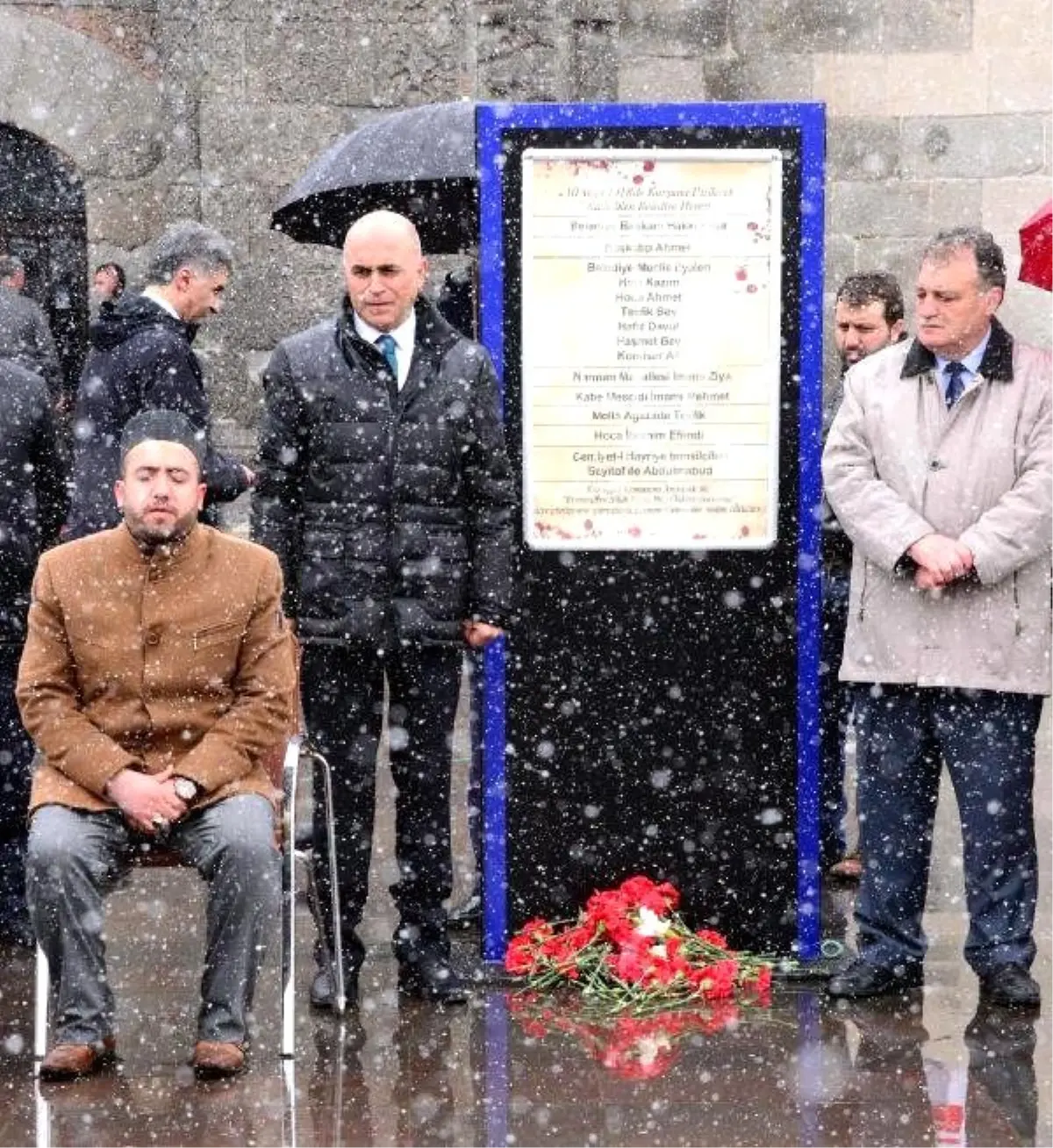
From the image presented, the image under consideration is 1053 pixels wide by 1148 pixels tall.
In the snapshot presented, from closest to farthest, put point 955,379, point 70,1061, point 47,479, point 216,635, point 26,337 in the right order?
point 70,1061 < point 216,635 < point 955,379 < point 47,479 < point 26,337

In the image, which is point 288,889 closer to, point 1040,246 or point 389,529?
point 389,529

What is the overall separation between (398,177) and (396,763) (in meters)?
2.02

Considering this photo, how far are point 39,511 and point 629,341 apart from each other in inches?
A: 73.8

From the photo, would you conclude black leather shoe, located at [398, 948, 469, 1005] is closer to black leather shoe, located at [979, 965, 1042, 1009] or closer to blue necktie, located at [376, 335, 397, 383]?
black leather shoe, located at [979, 965, 1042, 1009]

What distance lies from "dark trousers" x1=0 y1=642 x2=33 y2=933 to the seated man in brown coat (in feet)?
3.67

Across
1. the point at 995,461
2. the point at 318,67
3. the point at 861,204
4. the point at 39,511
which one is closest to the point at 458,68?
the point at 318,67

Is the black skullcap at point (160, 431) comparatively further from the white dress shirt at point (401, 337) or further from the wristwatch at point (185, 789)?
the wristwatch at point (185, 789)

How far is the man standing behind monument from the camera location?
24.4 feet

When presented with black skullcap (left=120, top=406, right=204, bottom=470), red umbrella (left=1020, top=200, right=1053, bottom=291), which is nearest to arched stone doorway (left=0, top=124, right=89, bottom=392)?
black skullcap (left=120, top=406, right=204, bottom=470)

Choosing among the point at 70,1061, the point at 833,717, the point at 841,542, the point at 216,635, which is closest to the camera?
the point at 70,1061

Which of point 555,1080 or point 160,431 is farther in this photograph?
point 160,431

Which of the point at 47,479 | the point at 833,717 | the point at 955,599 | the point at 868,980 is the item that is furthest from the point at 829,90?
the point at 868,980

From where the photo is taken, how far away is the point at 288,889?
5797 mm

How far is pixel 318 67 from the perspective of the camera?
11594 mm
